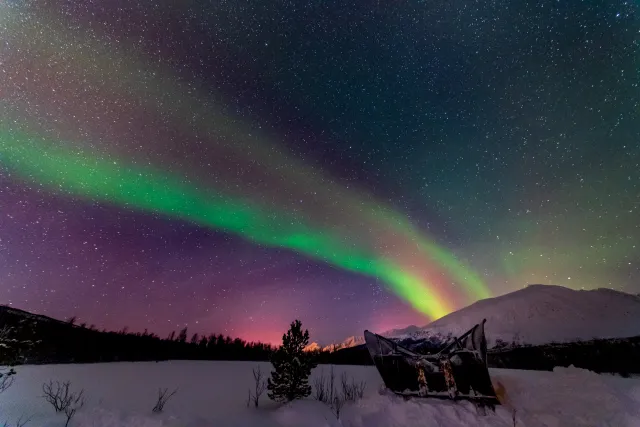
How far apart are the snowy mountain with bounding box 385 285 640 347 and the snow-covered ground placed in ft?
204

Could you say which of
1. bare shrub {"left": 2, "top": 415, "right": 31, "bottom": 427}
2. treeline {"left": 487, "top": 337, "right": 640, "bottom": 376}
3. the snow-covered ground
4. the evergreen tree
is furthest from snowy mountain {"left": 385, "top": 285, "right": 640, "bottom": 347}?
bare shrub {"left": 2, "top": 415, "right": 31, "bottom": 427}

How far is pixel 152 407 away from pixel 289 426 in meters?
6.78

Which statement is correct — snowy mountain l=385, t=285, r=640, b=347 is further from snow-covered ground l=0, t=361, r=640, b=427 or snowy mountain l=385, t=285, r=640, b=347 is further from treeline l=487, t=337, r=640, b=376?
snow-covered ground l=0, t=361, r=640, b=427

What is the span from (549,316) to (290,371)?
97483 millimetres

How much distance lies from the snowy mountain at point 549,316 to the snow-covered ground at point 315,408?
6225cm

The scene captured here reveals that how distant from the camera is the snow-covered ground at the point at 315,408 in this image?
1326 cm

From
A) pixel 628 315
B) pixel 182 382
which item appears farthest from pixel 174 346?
pixel 628 315

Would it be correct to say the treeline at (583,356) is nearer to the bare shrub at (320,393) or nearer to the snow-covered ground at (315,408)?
the snow-covered ground at (315,408)

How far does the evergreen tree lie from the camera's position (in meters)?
16.6

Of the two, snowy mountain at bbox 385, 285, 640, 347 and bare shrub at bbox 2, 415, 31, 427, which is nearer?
bare shrub at bbox 2, 415, 31, 427

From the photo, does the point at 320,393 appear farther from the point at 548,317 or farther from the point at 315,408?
the point at 548,317

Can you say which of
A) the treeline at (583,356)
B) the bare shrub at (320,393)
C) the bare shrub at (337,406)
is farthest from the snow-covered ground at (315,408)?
the treeline at (583,356)

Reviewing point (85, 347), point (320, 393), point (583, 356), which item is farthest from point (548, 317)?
point (85, 347)

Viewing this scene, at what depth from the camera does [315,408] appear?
1609 cm
